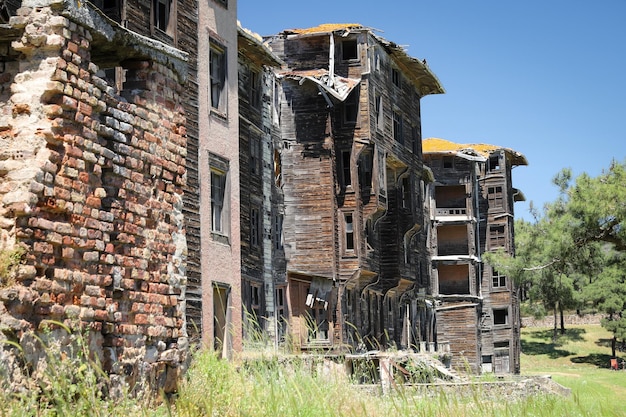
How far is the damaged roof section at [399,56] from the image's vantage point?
44.7m

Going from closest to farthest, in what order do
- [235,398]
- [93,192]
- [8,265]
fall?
[8,265] < [93,192] < [235,398]

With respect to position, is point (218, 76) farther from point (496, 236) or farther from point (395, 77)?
point (496, 236)

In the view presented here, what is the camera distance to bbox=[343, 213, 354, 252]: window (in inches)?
1715

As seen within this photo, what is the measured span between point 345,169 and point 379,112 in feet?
11.6

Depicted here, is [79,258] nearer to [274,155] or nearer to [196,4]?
[196,4]

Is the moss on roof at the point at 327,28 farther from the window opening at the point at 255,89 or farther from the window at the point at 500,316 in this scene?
the window at the point at 500,316

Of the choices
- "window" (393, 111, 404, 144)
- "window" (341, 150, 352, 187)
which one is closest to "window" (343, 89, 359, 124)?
"window" (341, 150, 352, 187)

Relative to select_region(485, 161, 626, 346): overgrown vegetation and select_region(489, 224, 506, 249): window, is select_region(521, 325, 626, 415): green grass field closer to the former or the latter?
select_region(489, 224, 506, 249): window

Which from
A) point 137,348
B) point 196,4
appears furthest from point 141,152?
point 196,4

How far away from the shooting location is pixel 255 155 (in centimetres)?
3541

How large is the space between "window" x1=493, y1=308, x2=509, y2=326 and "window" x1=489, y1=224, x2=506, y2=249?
14.4 ft

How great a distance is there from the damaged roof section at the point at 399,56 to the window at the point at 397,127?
8.37 ft

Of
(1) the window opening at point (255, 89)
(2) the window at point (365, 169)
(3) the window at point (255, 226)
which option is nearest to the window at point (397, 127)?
(2) the window at point (365, 169)

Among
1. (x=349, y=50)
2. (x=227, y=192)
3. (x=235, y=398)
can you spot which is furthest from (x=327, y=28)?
(x=235, y=398)
